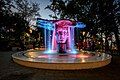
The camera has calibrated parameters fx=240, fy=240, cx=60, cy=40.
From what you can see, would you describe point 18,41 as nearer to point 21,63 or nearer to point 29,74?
point 21,63

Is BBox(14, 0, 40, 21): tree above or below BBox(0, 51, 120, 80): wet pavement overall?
above

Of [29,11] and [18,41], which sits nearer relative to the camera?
[18,41]

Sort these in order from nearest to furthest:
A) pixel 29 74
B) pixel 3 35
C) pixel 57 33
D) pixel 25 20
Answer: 1. pixel 29 74
2. pixel 57 33
3. pixel 3 35
4. pixel 25 20

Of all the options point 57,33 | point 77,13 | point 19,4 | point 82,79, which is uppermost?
point 19,4

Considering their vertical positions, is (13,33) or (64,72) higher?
(13,33)

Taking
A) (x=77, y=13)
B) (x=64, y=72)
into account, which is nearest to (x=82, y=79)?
(x=64, y=72)

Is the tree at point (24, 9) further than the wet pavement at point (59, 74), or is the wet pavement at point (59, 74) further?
the tree at point (24, 9)

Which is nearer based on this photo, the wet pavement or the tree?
the wet pavement

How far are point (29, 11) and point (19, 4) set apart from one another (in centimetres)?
249

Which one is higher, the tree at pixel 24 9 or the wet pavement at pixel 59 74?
the tree at pixel 24 9

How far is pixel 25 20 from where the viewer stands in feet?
159

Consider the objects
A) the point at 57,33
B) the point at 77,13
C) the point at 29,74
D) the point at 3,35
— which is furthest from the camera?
the point at 3,35

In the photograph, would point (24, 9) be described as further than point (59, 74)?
Yes

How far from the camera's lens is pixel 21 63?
55.6 feet
